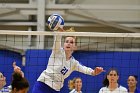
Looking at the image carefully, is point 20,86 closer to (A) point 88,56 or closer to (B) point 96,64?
(B) point 96,64

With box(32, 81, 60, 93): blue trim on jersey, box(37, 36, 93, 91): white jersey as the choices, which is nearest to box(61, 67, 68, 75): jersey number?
box(37, 36, 93, 91): white jersey

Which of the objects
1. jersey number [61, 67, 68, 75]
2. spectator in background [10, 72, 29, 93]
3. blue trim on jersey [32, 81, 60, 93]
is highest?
spectator in background [10, 72, 29, 93]

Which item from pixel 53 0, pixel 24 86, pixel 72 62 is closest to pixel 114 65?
pixel 53 0

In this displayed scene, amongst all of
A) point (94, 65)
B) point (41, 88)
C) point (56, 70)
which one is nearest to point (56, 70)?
point (56, 70)

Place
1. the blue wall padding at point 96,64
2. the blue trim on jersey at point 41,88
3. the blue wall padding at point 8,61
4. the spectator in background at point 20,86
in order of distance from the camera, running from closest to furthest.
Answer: the spectator in background at point 20,86 < the blue trim on jersey at point 41,88 < the blue wall padding at point 96,64 < the blue wall padding at point 8,61

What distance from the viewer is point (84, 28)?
263 inches

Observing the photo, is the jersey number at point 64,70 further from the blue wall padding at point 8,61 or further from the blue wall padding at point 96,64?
the blue wall padding at point 8,61

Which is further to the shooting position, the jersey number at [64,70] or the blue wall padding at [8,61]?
the blue wall padding at [8,61]

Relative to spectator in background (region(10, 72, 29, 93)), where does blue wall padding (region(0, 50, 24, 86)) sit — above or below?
below

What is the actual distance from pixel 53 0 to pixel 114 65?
175 centimetres

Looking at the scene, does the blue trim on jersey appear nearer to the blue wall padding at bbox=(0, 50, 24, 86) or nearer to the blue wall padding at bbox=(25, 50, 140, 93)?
the blue wall padding at bbox=(25, 50, 140, 93)

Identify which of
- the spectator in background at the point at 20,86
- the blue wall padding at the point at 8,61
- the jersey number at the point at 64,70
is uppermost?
the spectator in background at the point at 20,86

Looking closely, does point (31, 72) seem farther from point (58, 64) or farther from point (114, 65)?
point (58, 64)

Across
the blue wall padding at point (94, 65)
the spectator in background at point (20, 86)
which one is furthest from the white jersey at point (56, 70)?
the blue wall padding at point (94, 65)
